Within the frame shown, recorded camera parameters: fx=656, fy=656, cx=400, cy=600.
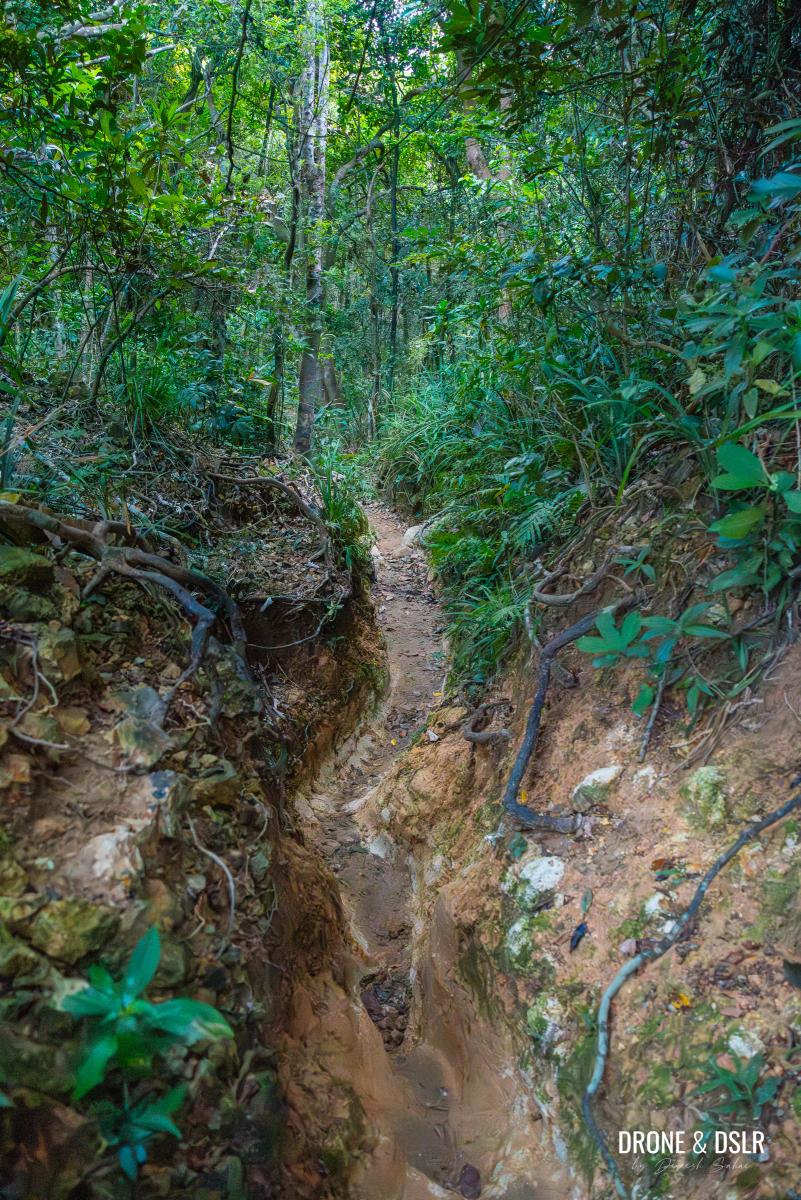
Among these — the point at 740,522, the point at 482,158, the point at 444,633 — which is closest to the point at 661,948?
the point at 740,522

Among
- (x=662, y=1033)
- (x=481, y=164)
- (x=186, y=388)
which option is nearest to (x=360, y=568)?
(x=186, y=388)

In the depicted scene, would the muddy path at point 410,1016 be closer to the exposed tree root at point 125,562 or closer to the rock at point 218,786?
the rock at point 218,786

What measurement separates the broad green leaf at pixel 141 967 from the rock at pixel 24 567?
1.35m

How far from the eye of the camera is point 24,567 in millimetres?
2281

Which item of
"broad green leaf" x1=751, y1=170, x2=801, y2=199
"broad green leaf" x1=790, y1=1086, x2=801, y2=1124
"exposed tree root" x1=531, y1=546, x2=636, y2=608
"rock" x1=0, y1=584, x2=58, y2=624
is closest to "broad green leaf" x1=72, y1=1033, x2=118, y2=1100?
"rock" x1=0, y1=584, x2=58, y2=624

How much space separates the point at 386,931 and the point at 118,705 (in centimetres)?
196

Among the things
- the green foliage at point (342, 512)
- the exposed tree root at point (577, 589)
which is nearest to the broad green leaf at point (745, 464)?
the exposed tree root at point (577, 589)

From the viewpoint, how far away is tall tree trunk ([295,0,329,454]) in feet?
21.2

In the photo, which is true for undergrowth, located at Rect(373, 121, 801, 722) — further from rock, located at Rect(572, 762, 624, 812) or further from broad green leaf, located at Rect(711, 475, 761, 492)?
rock, located at Rect(572, 762, 624, 812)

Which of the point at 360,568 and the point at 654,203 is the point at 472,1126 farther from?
the point at 654,203

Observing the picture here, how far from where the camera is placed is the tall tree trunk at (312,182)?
6465 mm

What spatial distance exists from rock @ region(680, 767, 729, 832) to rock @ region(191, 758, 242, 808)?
63.8 inches

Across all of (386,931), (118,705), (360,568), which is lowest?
(386,931)

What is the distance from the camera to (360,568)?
5.57 meters
